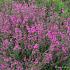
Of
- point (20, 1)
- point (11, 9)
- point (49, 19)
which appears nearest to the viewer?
point (49, 19)

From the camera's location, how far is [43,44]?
125 inches

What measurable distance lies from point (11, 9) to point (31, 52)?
1.13 m

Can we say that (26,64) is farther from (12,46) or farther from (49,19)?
(49,19)

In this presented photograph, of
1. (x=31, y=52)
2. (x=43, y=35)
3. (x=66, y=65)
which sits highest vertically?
(x=43, y=35)

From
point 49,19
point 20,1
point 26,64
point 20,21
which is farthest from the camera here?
point 20,1

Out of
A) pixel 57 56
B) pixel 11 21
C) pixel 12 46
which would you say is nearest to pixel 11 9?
pixel 11 21

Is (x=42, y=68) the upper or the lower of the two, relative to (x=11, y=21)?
lower

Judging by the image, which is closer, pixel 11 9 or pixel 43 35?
pixel 43 35

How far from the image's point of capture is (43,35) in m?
3.14

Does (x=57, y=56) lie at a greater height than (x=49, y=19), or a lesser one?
lesser

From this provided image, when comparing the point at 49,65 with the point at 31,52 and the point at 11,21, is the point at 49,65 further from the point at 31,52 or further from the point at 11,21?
the point at 11,21

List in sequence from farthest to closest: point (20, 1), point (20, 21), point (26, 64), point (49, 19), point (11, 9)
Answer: point (20, 1), point (11, 9), point (49, 19), point (20, 21), point (26, 64)

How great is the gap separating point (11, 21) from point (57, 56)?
2.79 ft

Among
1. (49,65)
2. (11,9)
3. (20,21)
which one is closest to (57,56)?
(49,65)
